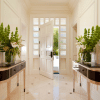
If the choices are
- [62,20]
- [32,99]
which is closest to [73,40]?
[62,20]

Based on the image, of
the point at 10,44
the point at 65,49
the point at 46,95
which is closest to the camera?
the point at 10,44

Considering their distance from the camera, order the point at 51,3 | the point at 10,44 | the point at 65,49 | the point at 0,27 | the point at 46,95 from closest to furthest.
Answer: the point at 0,27 → the point at 10,44 → the point at 46,95 → the point at 51,3 → the point at 65,49

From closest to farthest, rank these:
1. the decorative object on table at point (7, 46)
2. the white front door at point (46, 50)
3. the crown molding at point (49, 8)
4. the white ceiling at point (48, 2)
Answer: the decorative object on table at point (7, 46)
the white front door at point (46, 50)
the white ceiling at point (48, 2)
the crown molding at point (49, 8)

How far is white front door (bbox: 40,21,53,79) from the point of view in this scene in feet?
12.7

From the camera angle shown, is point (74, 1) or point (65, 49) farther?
point (65, 49)

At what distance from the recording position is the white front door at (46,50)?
3.88m

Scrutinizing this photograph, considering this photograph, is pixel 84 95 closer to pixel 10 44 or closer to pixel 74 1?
pixel 10 44

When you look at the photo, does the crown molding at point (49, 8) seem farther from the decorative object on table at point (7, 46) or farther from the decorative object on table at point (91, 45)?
the decorative object on table at point (7, 46)

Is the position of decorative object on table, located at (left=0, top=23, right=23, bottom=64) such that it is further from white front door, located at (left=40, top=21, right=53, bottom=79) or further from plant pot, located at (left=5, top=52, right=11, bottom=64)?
white front door, located at (left=40, top=21, right=53, bottom=79)

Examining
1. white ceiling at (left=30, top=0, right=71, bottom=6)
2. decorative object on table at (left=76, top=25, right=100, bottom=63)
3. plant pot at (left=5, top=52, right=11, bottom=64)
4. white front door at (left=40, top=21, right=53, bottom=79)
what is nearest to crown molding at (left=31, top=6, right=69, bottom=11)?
white ceiling at (left=30, top=0, right=71, bottom=6)

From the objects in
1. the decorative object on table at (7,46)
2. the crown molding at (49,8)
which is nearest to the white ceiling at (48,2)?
the crown molding at (49,8)

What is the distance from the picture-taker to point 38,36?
4645 millimetres

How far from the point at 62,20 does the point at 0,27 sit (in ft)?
11.2

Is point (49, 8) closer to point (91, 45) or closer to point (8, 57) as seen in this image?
point (91, 45)
